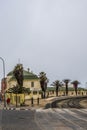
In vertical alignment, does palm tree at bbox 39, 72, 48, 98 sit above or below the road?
above

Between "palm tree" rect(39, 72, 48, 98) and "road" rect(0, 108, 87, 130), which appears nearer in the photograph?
"road" rect(0, 108, 87, 130)

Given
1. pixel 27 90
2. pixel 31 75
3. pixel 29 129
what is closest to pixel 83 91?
pixel 31 75

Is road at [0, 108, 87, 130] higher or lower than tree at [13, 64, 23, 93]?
lower

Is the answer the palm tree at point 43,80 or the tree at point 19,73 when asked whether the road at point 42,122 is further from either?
the palm tree at point 43,80

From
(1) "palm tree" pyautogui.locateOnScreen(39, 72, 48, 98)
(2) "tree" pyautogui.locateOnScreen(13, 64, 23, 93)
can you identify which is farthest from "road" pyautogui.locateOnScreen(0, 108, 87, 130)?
(1) "palm tree" pyautogui.locateOnScreen(39, 72, 48, 98)

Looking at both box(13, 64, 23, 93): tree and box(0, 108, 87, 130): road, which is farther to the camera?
box(13, 64, 23, 93): tree

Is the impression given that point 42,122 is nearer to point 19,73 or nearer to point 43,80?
point 19,73

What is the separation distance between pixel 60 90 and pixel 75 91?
17.9 ft

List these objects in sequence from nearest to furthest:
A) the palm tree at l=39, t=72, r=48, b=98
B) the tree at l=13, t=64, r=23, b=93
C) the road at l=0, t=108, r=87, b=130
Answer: the road at l=0, t=108, r=87, b=130 → the tree at l=13, t=64, r=23, b=93 → the palm tree at l=39, t=72, r=48, b=98

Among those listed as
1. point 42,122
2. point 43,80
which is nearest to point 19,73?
point 43,80

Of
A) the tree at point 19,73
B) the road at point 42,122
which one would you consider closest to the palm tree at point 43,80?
the tree at point 19,73

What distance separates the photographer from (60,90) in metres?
167

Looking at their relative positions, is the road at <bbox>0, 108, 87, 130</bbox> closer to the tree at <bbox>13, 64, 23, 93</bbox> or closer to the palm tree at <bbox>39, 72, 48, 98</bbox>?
the tree at <bbox>13, 64, 23, 93</bbox>

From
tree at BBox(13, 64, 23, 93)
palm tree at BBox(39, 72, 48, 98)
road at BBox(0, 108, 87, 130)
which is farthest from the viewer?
palm tree at BBox(39, 72, 48, 98)
